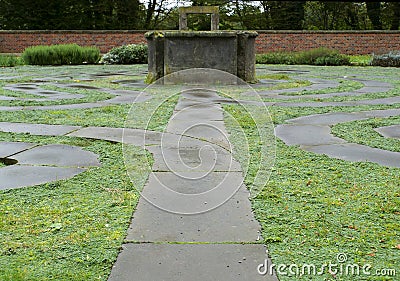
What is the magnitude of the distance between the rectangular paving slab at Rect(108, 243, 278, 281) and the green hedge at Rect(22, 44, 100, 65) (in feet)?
51.5

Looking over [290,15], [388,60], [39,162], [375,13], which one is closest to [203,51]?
[39,162]

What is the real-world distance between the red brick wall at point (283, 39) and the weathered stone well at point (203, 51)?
1308 centimetres

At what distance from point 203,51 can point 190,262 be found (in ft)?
24.8

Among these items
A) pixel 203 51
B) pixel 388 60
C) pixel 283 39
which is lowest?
pixel 388 60

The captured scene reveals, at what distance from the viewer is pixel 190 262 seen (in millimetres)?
1830

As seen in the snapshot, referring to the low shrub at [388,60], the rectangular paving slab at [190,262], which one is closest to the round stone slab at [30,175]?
the rectangular paving slab at [190,262]

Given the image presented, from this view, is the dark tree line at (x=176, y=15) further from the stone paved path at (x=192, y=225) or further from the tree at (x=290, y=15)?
the stone paved path at (x=192, y=225)

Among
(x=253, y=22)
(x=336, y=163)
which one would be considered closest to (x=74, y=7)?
(x=253, y=22)

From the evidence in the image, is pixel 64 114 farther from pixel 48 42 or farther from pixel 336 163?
pixel 48 42

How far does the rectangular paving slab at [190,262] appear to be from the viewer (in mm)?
1720

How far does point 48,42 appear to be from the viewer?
72.7ft

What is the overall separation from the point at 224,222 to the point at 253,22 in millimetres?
27130

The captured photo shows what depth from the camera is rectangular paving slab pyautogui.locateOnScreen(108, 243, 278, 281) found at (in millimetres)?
1720

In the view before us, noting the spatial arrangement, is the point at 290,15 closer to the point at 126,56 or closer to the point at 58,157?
the point at 126,56
